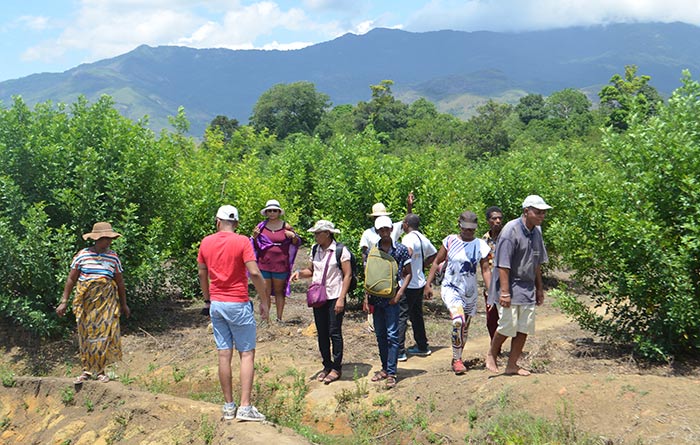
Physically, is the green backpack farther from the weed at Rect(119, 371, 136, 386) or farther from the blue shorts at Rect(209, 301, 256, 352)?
the weed at Rect(119, 371, 136, 386)

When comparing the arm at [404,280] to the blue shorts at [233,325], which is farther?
the arm at [404,280]

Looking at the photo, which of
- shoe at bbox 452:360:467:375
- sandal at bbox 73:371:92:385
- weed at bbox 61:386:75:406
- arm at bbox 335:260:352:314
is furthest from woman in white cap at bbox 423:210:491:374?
weed at bbox 61:386:75:406

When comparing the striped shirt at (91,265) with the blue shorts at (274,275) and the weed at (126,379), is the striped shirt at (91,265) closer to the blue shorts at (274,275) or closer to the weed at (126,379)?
the weed at (126,379)

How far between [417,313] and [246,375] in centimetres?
295

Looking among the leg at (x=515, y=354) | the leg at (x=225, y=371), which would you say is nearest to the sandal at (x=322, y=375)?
the leg at (x=225, y=371)

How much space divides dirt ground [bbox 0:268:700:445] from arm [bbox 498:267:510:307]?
82 centimetres

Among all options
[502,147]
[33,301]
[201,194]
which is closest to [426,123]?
[502,147]

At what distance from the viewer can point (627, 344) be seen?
7363mm

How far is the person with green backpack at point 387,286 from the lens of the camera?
6422mm

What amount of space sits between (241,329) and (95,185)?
5.05 m

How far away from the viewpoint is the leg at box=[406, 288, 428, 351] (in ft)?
Result: 25.0

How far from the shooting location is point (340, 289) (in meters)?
6.64

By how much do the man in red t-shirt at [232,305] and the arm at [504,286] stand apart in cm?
241

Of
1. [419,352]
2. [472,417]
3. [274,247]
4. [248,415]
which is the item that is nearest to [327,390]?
[248,415]
